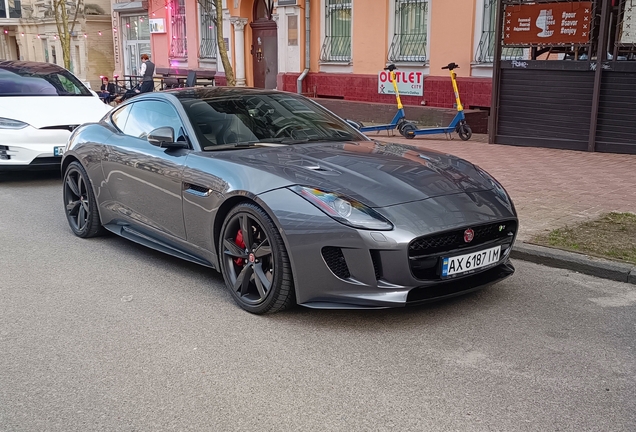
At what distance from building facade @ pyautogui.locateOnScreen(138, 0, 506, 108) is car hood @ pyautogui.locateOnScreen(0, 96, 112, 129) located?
7.92m

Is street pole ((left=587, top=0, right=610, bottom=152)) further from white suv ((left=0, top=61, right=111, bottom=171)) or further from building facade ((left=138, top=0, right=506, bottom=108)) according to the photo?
white suv ((left=0, top=61, right=111, bottom=171))

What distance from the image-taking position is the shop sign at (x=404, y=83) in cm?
1578

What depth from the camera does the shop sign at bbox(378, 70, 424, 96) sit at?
1578 cm

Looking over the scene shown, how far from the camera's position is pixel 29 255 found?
621 cm

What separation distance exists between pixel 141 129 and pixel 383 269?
289cm

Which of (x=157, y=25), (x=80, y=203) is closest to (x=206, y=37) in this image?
(x=157, y=25)

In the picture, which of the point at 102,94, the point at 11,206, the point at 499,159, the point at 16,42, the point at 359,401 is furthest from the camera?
the point at 16,42

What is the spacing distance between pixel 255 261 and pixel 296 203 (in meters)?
0.54

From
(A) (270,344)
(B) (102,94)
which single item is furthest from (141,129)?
(B) (102,94)

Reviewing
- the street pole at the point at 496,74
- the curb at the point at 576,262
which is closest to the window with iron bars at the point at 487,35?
the street pole at the point at 496,74

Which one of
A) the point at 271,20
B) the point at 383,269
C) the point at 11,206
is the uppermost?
the point at 271,20

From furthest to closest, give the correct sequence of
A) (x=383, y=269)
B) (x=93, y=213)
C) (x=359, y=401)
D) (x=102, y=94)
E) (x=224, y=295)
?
(x=102, y=94)
(x=93, y=213)
(x=224, y=295)
(x=383, y=269)
(x=359, y=401)

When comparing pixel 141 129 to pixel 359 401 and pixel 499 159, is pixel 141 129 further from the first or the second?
pixel 499 159

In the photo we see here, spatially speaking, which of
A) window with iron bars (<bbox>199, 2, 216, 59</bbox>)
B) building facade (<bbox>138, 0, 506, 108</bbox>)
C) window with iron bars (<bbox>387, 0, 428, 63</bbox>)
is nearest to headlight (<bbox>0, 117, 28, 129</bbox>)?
building facade (<bbox>138, 0, 506, 108</bbox>)
